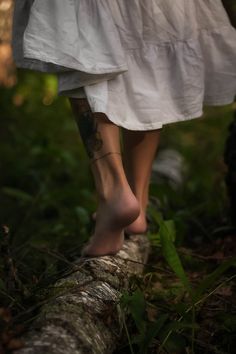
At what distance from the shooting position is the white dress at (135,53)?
1.90 meters

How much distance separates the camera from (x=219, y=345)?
1.80 m

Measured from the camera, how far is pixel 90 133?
2.09 meters

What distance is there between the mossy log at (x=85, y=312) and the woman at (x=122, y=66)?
155mm

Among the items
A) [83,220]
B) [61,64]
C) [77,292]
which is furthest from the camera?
[83,220]

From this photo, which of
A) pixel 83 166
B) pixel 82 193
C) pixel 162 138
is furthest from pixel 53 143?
pixel 82 193

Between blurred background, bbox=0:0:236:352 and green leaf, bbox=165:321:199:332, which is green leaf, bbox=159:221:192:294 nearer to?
green leaf, bbox=165:321:199:332

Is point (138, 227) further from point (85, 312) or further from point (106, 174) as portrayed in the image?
point (85, 312)

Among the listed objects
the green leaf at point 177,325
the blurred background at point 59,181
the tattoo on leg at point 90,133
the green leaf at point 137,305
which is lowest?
the blurred background at point 59,181

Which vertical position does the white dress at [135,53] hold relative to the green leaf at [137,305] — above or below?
above

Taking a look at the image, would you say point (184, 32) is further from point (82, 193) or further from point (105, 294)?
point (82, 193)

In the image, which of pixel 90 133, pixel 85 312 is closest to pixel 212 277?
pixel 85 312

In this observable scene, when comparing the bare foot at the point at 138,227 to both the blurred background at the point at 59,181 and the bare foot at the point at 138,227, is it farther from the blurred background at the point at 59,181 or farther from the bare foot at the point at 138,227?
the blurred background at the point at 59,181

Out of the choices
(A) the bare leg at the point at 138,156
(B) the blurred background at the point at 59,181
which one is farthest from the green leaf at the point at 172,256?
(A) the bare leg at the point at 138,156

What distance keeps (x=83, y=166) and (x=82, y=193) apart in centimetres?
114
